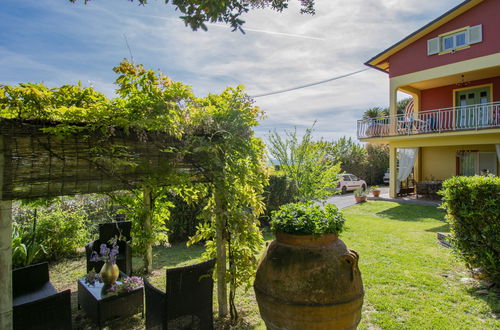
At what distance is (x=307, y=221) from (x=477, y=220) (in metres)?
3.37

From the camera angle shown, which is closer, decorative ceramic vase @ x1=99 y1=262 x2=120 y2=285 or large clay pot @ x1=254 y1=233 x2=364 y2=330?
large clay pot @ x1=254 y1=233 x2=364 y2=330

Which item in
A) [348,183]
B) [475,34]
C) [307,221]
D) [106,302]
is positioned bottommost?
[106,302]

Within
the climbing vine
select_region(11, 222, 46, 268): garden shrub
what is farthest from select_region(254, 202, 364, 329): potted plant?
select_region(11, 222, 46, 268): garden shrub

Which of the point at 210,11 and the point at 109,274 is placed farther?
the point at 109,274

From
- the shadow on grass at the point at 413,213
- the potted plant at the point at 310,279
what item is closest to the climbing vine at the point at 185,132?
the potted plant at the point at 310,279

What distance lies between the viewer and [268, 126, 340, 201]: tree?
1019 centimetres

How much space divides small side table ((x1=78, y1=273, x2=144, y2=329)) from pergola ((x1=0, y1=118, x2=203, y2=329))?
39.6 inches

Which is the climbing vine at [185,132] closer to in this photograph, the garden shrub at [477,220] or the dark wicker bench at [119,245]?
the dark wicker bench at [119,245]

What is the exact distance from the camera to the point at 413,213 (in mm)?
10406

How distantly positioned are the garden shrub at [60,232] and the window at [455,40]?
578 inches

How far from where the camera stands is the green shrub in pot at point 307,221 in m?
2.60

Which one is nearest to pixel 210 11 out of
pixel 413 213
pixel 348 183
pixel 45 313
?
pixel 45 313

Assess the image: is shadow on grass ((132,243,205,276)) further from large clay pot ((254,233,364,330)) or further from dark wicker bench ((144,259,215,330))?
large clay pot ((254,233,364,330))

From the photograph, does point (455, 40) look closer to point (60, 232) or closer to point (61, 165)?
point (61, 165)
